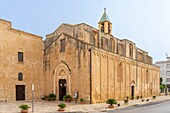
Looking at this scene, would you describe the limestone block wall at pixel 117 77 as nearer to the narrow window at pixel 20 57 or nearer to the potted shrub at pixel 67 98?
the potted shrub at pixel 67 98

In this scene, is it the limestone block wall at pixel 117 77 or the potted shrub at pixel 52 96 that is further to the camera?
the potted shrub at pixel 52 96

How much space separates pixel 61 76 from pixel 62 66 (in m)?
1.42

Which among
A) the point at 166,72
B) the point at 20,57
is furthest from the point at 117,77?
the point at 166,72

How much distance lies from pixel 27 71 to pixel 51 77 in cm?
370

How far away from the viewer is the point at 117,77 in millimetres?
36125

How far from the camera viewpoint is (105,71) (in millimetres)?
32469

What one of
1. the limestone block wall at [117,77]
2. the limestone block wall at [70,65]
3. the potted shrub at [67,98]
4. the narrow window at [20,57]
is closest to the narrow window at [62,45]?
the limestone block wall at [70,65]

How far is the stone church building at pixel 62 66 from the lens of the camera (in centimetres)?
2908

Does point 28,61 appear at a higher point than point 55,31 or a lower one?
lower

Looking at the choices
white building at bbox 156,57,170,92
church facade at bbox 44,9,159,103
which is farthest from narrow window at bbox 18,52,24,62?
white building at bbox 156,57,170,92

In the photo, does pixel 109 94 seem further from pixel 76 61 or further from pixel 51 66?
pixel 51 66

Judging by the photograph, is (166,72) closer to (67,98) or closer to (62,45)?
(62,45)

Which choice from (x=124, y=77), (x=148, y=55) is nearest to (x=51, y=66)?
(x=124, y=77)

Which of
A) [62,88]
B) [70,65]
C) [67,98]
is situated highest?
[70,65]
